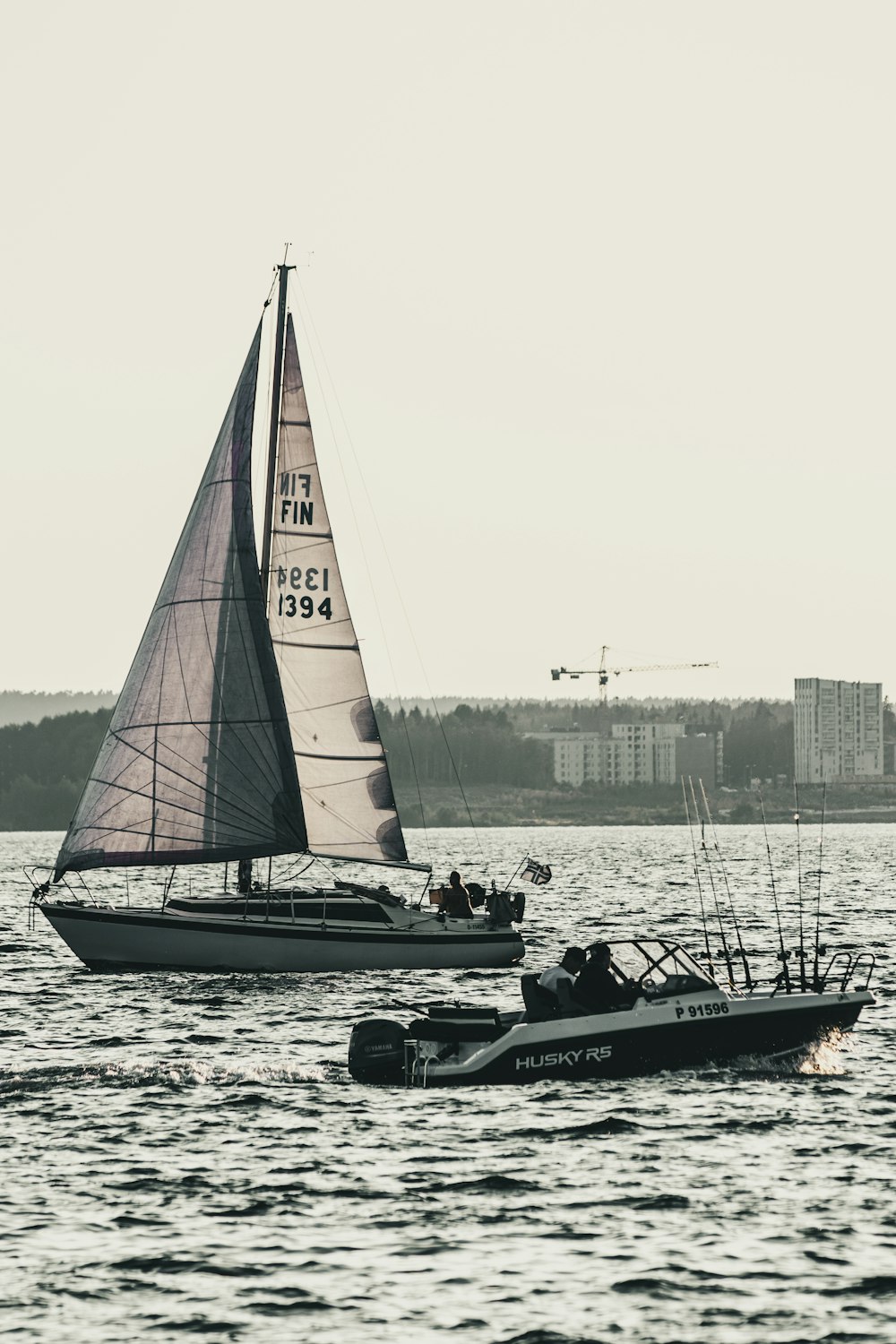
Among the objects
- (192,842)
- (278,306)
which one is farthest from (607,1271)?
(278,306)

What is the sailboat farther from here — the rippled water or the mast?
the rippled water

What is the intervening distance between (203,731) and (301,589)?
5.31 m

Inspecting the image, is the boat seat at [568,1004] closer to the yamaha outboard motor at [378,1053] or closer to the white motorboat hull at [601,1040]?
the white motorboat hull at [601,1040]

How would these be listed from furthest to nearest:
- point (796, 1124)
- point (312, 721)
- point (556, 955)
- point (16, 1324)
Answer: point (556, 955) → point (312, 721) → point (796, 1124) → point (16, 1324)

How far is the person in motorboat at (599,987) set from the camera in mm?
25562

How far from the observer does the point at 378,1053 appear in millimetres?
25641

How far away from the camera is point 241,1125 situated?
75.8 feet

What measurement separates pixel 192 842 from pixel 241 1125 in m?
16.6

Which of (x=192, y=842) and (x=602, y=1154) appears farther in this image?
(x=192, y=842)

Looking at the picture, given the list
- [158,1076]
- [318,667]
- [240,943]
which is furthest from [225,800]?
[158,1076]

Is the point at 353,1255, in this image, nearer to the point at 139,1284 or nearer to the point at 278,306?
the point at 139,1284

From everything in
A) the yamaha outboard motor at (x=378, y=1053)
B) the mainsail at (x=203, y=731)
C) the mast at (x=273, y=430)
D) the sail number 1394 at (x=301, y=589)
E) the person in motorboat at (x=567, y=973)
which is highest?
the mast at (x=273, y=430)

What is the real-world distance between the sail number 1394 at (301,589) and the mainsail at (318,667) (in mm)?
22

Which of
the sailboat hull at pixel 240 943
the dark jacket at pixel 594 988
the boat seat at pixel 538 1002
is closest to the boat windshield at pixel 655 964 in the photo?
the dark jacket at pixel 594 988
